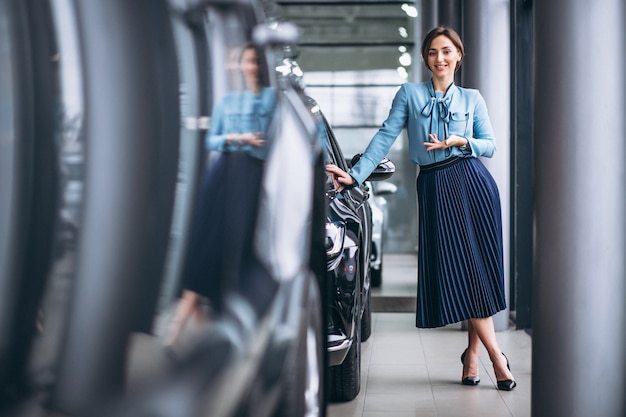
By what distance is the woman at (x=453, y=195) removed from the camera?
4.49 m

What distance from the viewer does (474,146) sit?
14.5ft

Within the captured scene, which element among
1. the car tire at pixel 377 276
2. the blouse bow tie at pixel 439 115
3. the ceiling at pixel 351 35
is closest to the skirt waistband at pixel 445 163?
the blouse bow tie at pixel 439 115

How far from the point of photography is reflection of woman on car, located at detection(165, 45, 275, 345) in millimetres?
1427

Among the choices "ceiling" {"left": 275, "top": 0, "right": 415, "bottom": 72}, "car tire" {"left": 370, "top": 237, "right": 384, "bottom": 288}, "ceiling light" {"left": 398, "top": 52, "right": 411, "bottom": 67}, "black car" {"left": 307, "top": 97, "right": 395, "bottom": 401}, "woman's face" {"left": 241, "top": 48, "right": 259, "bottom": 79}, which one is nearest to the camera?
"woman's face" {"left": 241, "top": 48, "right": 259, "bottom": 79}

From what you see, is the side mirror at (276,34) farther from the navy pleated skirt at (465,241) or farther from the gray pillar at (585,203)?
the navy pleated skirt at (465,241)

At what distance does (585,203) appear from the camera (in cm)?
287

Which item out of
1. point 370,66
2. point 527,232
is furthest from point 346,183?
point 370,66

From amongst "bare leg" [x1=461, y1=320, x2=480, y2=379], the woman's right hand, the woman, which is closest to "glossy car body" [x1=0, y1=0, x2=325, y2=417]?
the woman's right hand

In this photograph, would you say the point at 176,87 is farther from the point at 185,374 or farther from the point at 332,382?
the point at 332,382

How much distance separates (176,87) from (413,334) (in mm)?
5609

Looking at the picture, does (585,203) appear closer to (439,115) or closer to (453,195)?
(453,195)

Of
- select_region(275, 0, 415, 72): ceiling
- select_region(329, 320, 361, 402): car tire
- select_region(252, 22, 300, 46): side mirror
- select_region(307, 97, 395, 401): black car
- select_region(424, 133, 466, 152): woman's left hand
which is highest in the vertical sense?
select_region(275, 0, 415, 72): ceiling

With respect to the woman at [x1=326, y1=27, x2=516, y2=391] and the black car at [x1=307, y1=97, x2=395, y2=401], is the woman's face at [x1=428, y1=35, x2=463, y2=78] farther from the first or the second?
the black car at [x1=307, y1=97, x2=395, y2=401]

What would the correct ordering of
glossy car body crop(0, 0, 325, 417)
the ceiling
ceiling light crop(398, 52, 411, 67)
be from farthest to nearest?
ceiling light crop(398, 52, 411, 67) → the ceiling → glossy car body crop(0, 0, 325, 417)
